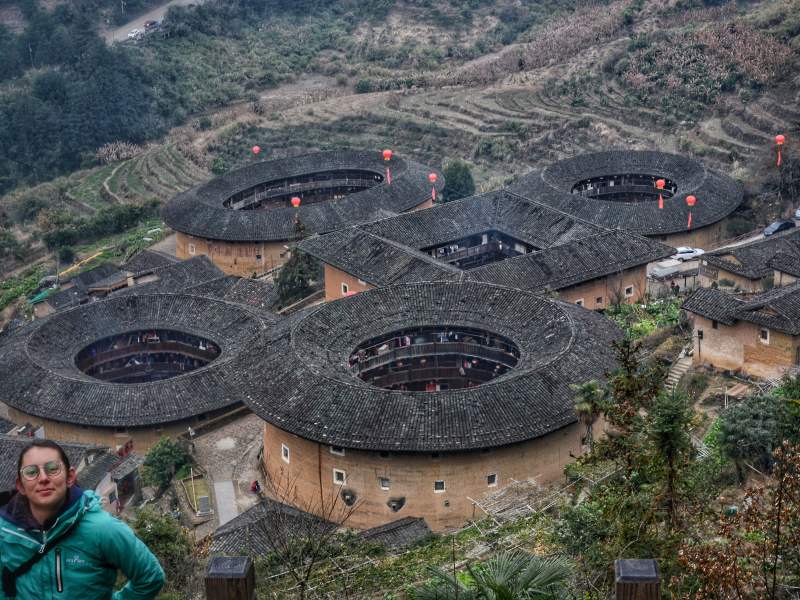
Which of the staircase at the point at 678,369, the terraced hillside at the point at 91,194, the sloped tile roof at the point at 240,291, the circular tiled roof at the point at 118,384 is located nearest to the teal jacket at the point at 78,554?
the circular tiled roof at the point at 118,384

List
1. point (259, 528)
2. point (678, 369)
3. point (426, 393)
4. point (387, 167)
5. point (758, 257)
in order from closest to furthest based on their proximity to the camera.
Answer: point (259, 528)
point (426, 393)
point (678, 369)
point (758, 257)
point (387, 167)

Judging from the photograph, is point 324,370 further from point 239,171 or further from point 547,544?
point 239,171

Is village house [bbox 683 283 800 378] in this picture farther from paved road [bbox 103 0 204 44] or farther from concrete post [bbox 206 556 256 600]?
paved road [bbox 103 0 204 44]

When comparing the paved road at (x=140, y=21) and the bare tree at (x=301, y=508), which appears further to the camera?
the paved road at (x=140, y=21)

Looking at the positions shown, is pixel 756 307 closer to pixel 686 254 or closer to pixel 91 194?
pixel 686 254

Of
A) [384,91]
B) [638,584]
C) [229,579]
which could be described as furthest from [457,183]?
[229,579]

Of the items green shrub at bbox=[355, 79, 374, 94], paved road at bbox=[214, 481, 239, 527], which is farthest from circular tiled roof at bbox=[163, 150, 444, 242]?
paved road at bbox=[214, 481, 239, 527]

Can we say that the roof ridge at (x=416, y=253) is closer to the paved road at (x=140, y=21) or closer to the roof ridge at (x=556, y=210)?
the roof ridge at (x=556, y=210)
